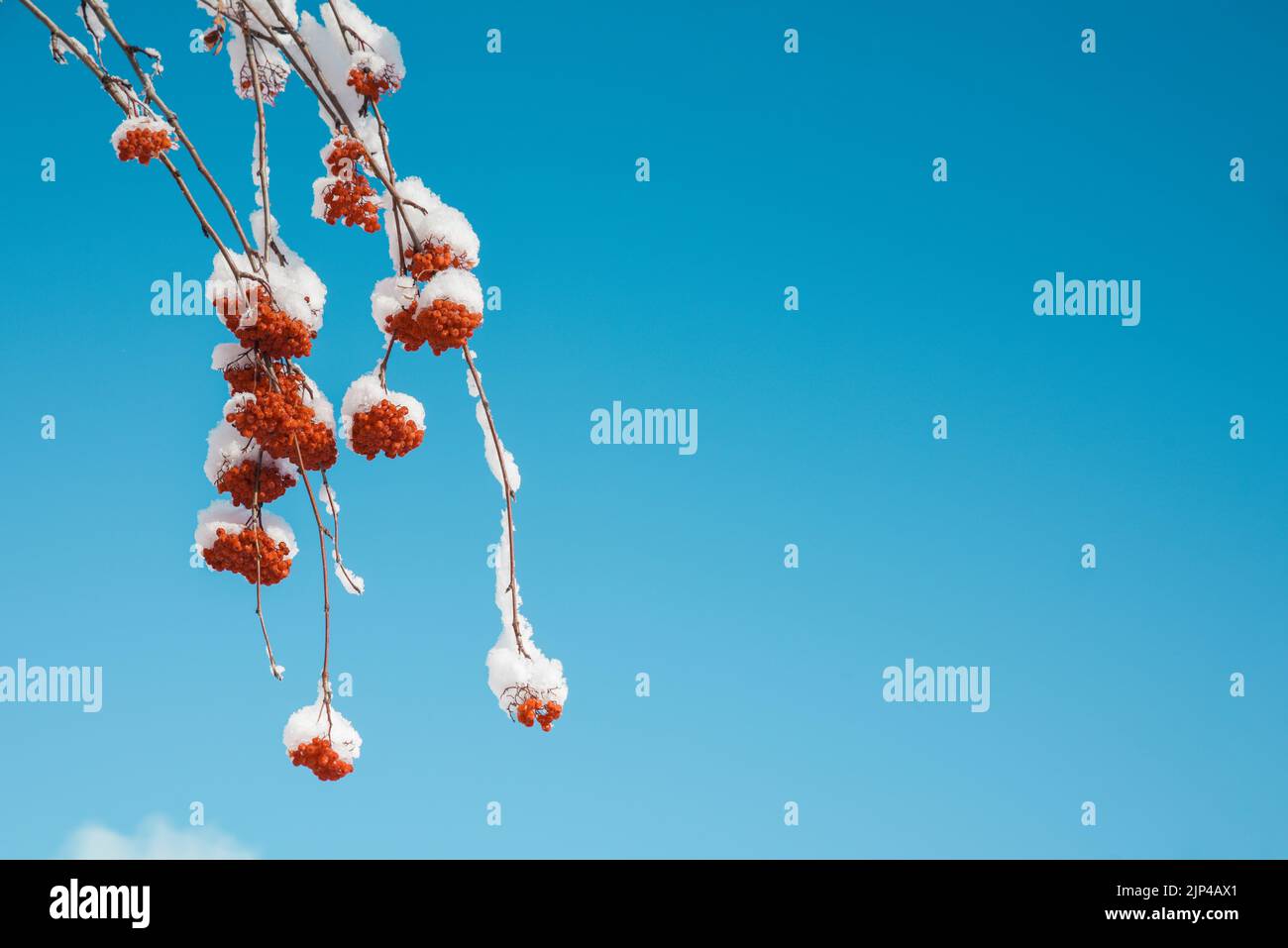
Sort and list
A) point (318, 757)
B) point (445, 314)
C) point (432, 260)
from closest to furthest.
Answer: point (445, 314), point (432, 260), point (318, 757)

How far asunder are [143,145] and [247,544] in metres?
0.69

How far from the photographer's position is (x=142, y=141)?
6.66ft

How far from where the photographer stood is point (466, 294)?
6.47 feet

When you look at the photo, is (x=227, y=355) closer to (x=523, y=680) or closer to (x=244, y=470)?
(x=244, y=470)

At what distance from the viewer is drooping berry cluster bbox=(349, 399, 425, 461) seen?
203 centimetres

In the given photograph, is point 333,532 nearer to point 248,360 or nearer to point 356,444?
point 356,444

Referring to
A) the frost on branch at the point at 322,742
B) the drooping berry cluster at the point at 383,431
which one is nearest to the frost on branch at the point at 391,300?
the drooping berry cluster at the point at 383,431

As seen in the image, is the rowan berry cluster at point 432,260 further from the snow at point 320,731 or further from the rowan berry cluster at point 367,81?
the snow at point 320,731

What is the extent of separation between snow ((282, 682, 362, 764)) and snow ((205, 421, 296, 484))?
418 millimetres

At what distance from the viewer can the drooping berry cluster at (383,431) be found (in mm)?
2027

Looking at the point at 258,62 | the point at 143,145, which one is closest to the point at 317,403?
the point at 143,145

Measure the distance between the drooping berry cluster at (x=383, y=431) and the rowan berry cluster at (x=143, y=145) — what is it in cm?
55

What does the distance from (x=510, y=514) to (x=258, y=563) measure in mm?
477

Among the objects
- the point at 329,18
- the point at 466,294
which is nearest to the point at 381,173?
the point at 466,294
